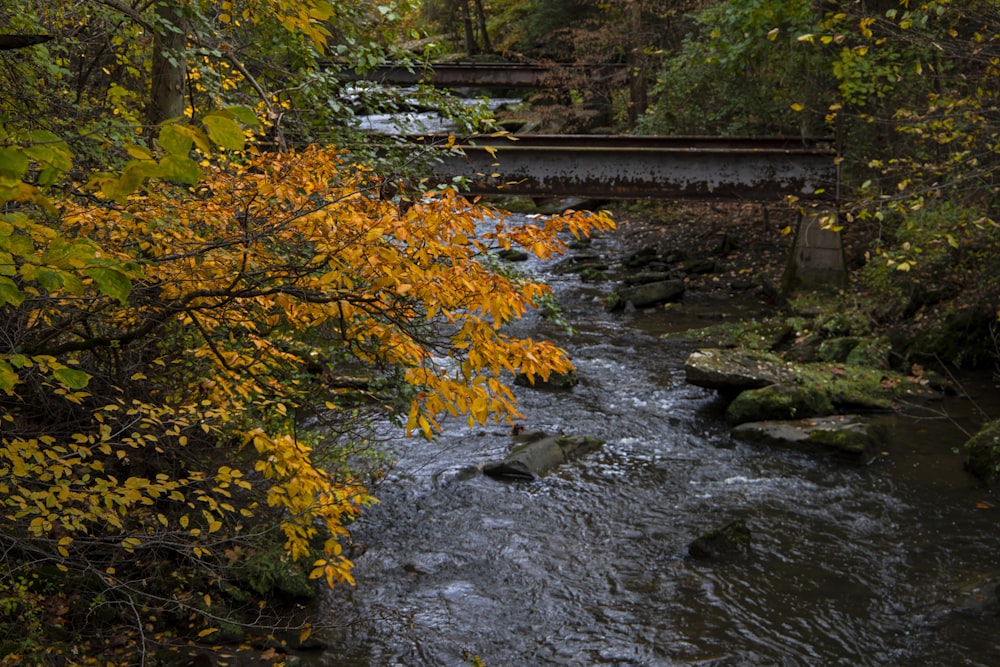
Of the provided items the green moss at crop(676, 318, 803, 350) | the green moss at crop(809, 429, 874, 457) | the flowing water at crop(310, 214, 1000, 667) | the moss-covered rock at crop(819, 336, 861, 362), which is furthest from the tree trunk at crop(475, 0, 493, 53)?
the green moss at crop(809, 429, 874, 457)

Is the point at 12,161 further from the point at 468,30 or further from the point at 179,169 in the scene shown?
the point at 468,30

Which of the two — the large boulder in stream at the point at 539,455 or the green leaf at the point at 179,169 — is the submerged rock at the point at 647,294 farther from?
the green leaf at the point at 179,169

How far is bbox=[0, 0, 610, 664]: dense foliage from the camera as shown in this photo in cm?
396

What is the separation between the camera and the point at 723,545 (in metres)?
8.20

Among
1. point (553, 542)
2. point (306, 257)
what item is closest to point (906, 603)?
point (553, 542)

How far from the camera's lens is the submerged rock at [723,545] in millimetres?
8148

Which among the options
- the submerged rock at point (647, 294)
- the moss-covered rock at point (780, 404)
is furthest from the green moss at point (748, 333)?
the moss-covered rock at point (780, 404)

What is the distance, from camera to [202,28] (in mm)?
7730

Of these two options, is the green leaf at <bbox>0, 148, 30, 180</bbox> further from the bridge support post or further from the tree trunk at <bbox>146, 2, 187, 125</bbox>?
the bridge support post

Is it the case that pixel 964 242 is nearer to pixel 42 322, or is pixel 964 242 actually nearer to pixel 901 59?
pixel 901 59

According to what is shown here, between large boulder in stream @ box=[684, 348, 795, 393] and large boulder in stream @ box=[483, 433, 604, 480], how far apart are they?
1919mm

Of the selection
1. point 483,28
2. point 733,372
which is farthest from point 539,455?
point 483,28

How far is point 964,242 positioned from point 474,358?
978cm

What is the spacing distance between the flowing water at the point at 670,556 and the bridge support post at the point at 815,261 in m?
4.23
